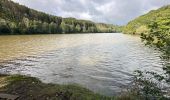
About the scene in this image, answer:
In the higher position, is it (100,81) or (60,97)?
(60,97)

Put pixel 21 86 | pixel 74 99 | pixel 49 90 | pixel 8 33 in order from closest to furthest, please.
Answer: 1. pixel 74 99
2. pixel 49 90
3. pixel 21 86
4. pixel 8 33

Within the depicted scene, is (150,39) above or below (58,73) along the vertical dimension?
above

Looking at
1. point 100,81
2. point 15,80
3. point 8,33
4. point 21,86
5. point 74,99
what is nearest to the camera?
point 74,99

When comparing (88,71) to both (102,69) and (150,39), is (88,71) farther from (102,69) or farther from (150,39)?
(150,39)

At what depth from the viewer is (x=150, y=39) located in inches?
399

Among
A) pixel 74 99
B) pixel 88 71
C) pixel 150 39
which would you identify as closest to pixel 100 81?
pixel 88 71

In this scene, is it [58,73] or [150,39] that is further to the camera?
[58,73]

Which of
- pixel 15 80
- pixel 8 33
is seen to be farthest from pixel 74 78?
pixel 8 33

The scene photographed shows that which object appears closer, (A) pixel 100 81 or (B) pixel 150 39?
(B) pixel 150 39

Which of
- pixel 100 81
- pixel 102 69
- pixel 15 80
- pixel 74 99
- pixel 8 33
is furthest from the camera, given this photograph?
pixel 8 33

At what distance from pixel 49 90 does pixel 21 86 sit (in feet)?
6.81

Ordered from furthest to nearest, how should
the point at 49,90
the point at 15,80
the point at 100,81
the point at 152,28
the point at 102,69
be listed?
the point at 102,69, the point at 100,81, the point at 15,80, the point at 49,90, the point at 152,28

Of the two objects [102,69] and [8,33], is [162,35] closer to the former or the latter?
[102,69]

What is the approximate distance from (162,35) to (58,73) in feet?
54.7
